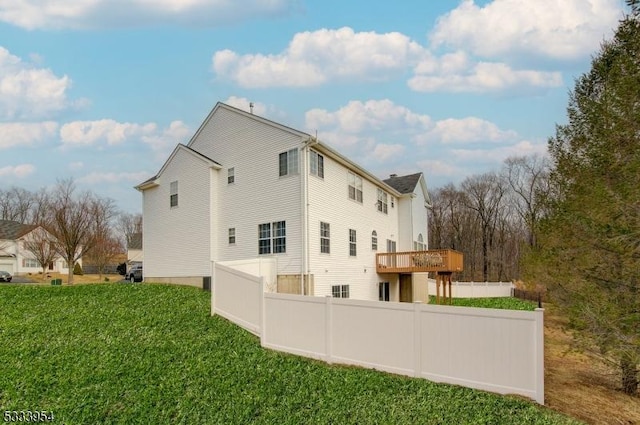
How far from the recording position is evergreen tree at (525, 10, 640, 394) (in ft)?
20.3

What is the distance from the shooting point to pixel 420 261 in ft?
63.1

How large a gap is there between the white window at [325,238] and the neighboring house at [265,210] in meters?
0.04

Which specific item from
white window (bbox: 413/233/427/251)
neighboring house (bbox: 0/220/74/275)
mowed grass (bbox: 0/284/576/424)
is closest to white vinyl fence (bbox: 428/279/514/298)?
white window (bbox: 413/233/427/251)

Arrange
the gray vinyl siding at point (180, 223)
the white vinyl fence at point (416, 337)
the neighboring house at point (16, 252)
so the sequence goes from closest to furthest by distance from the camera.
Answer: the white vinyl fence at point (416, 337)
the gray vinyl siding at point (180, 223)
the neighboring house at point (16, 252)

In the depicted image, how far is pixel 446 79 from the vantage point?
1464 cm

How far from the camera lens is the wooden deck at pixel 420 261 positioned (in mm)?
18438

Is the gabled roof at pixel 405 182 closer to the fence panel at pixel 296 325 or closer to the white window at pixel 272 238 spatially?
the white window at pixel 272 238

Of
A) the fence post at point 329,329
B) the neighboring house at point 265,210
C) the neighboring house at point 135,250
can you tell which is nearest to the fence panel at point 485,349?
the fence post at point 329,329

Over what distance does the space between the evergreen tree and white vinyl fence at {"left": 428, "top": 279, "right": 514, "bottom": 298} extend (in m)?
20.3

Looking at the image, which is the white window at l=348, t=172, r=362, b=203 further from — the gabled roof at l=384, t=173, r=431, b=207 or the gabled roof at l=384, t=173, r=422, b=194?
the gabled roof at l=384, t=173, r=422, b=194

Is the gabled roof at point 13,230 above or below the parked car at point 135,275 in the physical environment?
above

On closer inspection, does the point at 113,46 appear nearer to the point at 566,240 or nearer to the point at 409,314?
the point at 409,314

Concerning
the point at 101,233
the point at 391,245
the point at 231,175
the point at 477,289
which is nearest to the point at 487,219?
the point at 477,289

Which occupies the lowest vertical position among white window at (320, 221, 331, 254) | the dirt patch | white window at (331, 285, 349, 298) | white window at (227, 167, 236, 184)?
the dirt patch
